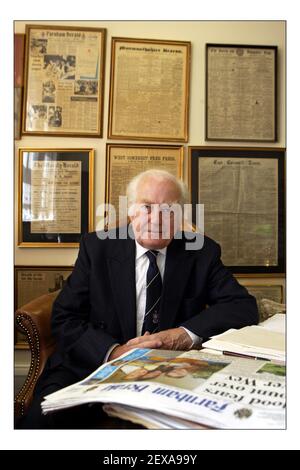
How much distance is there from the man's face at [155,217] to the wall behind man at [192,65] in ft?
0.51

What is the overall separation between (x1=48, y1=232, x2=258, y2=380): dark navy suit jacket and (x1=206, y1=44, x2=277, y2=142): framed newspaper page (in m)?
0.42

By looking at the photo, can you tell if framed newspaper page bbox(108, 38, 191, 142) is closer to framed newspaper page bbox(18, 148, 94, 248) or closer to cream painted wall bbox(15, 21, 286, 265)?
cream painted wall bbox(15, 21, 286, 265)

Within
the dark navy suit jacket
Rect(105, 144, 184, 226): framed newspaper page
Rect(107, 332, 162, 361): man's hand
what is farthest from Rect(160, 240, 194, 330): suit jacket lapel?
Rect(105, 144, 184, 226): framed newspaper page

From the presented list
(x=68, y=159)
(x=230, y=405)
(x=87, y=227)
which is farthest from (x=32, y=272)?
(x=230, y=405)

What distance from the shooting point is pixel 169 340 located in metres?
1.11

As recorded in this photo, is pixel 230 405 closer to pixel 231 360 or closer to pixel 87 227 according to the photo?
pixel 231 360

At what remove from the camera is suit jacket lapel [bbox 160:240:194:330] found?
1.22m

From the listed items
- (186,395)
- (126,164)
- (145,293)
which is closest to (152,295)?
(145,293)

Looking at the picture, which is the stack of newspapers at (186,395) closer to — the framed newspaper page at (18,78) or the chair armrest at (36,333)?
the chair armrest at (36,333)

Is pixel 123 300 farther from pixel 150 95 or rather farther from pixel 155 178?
pixel 150 95

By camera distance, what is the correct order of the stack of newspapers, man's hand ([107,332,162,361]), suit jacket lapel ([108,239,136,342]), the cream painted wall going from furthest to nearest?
suit jacket lapel ([108,239,136,342])
man's hand ([107,332,162,361])
the cream painted wall
the stack of newspapers

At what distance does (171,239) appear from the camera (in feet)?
4.32

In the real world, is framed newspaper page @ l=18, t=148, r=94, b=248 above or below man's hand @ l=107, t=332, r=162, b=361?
above
